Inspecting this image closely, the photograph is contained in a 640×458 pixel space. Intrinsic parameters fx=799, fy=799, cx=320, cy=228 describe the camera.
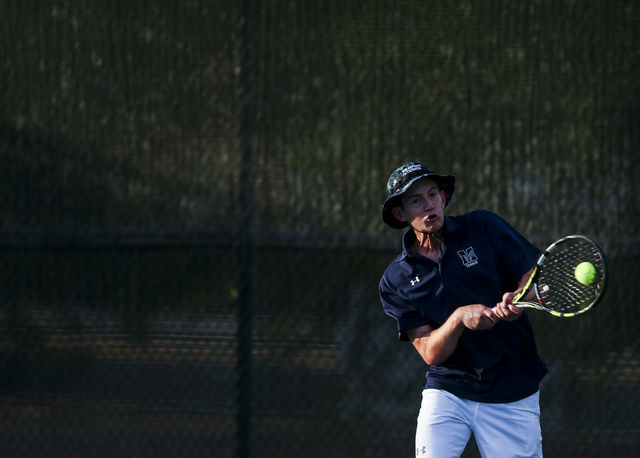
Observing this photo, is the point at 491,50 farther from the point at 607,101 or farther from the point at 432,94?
the point at 607,101

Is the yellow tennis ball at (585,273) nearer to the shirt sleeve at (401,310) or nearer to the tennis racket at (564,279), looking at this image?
the tennis racket at (564,279)

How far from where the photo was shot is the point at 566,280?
2.77 m

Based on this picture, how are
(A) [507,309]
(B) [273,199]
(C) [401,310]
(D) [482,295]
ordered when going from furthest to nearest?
(B) [273,199] → (C) [401,310] → (D) [482,295] → (A) [507,309]

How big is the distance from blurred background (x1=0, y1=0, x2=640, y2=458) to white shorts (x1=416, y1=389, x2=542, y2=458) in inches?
31.4

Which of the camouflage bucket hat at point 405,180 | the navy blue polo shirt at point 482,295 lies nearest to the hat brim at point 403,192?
the camouflage bucket hat at point 405,180

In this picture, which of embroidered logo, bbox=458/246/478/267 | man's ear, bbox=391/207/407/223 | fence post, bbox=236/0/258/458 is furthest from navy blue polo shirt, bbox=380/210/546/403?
fence post, bbox=236/0/258/458

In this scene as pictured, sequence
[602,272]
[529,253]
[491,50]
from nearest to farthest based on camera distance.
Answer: [602,272] < [529,253] < [491,50]

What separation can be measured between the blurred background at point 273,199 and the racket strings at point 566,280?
87 cm

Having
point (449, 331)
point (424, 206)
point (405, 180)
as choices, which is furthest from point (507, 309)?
point (405, 180)

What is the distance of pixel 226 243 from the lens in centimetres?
372

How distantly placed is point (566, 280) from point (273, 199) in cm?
145

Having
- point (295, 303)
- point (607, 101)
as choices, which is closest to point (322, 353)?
point (295, 303)

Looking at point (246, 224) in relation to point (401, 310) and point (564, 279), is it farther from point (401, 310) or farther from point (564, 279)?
point (564, 279)

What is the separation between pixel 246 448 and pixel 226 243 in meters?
0.97
